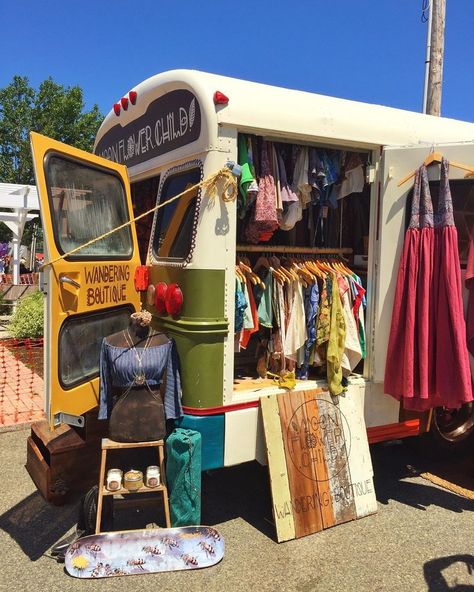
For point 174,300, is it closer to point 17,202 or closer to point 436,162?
point 436,162

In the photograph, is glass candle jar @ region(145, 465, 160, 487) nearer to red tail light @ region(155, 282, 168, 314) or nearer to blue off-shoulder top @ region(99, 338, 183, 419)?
blue off-shoulder top @ region(99, 338, 183, 419)

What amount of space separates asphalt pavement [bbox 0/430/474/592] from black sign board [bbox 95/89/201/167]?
100 inches

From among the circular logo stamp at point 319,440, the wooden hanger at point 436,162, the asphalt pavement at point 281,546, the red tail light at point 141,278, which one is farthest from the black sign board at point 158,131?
the asphalt pavement at point 281,546

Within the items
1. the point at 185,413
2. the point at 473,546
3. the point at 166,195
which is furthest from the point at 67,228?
the point at 473,546

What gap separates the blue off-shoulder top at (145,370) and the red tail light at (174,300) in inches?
7.5

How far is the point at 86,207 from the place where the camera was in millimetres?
3365

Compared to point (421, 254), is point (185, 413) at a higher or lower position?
lower

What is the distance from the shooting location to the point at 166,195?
12.3ft

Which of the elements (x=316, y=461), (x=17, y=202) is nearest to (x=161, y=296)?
(x=316, y=461)

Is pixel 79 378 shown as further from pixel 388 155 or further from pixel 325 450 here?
pixel 388 155

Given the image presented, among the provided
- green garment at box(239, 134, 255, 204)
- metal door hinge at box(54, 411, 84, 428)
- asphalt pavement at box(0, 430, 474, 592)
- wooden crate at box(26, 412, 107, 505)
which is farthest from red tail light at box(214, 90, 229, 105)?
asphalt pavement at box(0, 430, 474, 592)

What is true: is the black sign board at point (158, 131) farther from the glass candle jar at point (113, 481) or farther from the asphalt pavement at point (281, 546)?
the asphalt pavement at point (281, 546)

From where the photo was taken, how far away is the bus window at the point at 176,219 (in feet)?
11.2

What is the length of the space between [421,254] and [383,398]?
1.10 meters
